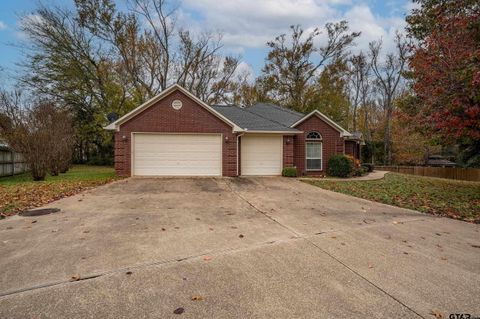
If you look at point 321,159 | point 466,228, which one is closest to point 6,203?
point 466,228

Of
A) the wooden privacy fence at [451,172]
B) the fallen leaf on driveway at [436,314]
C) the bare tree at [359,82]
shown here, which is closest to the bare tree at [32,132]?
the fallen leaf on driveway at [436,314]

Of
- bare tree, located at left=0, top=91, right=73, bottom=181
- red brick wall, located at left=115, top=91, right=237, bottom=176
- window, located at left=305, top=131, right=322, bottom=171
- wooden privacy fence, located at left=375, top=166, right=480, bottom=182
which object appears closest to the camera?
bare tree, located at left=0, top=91, right=73, bottom=181

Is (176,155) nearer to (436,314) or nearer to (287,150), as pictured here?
(287,150)

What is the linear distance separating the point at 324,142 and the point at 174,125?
27.0 ft

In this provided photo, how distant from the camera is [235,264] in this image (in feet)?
11.6

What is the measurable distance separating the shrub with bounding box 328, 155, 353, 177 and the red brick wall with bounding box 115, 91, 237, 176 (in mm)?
5486

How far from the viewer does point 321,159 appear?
1598cm

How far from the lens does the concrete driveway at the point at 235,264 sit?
2623mm

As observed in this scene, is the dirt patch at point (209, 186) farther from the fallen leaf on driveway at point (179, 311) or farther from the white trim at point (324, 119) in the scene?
the fallen leaf on driveway at point (179, 311)

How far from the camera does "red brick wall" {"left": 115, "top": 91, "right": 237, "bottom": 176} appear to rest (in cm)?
1301

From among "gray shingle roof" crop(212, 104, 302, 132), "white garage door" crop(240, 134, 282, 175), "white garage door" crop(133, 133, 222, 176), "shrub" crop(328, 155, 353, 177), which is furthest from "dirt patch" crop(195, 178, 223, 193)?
"shrub" crop(328, 155, 353, 177)

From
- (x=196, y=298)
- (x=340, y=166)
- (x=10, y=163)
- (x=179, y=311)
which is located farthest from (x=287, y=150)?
(x=10, y=163)

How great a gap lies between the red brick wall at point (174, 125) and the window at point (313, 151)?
4508 mm

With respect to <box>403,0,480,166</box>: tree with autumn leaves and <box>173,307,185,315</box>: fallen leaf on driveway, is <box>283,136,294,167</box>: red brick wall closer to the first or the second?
<box>403,0,480,166</box>: tree with autumn leaves
